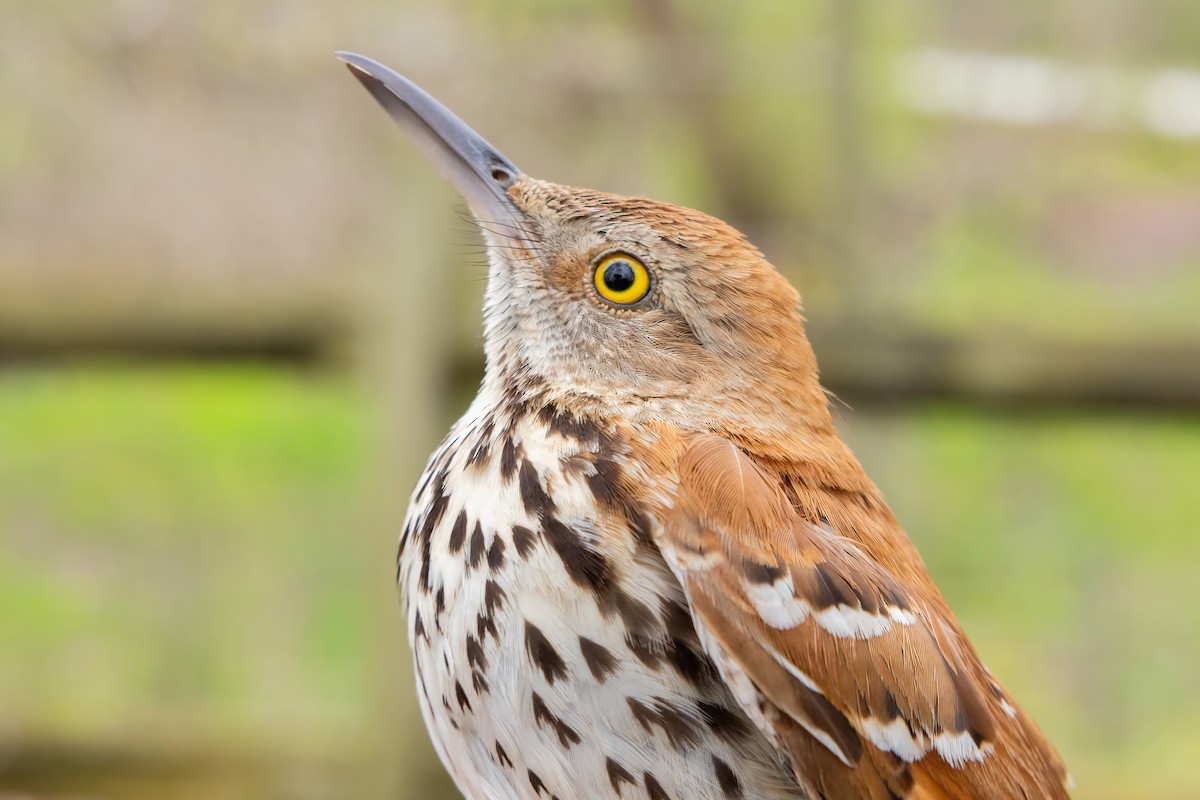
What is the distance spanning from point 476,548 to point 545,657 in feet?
0.68

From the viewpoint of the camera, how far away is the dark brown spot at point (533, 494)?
5.90 feet

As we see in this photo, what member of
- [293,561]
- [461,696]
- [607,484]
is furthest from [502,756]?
[293,561]

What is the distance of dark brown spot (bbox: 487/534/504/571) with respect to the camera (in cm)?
178

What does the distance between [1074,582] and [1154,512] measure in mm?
628

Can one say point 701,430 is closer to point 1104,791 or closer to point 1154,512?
point 1104,791

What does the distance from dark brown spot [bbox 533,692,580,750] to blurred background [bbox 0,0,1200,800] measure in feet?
5.45

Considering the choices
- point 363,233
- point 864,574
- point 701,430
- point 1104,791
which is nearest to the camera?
point 864,574

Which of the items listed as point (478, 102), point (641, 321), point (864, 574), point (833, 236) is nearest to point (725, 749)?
point (864, 574)

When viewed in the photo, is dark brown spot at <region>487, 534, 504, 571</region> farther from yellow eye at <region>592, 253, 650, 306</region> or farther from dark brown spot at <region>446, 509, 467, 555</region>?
yellow eye at <region>592, 253, 650, 306</region>

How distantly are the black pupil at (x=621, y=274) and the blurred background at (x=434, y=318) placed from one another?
1.36 metres

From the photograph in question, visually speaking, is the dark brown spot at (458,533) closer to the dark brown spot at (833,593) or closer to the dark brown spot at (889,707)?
the dark brown spot at (833,593)

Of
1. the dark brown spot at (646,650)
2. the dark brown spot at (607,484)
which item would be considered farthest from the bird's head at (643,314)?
the dark brown spot at (646,650)

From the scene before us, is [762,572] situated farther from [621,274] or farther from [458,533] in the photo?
[621,274]

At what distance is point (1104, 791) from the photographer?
12.6 ft
